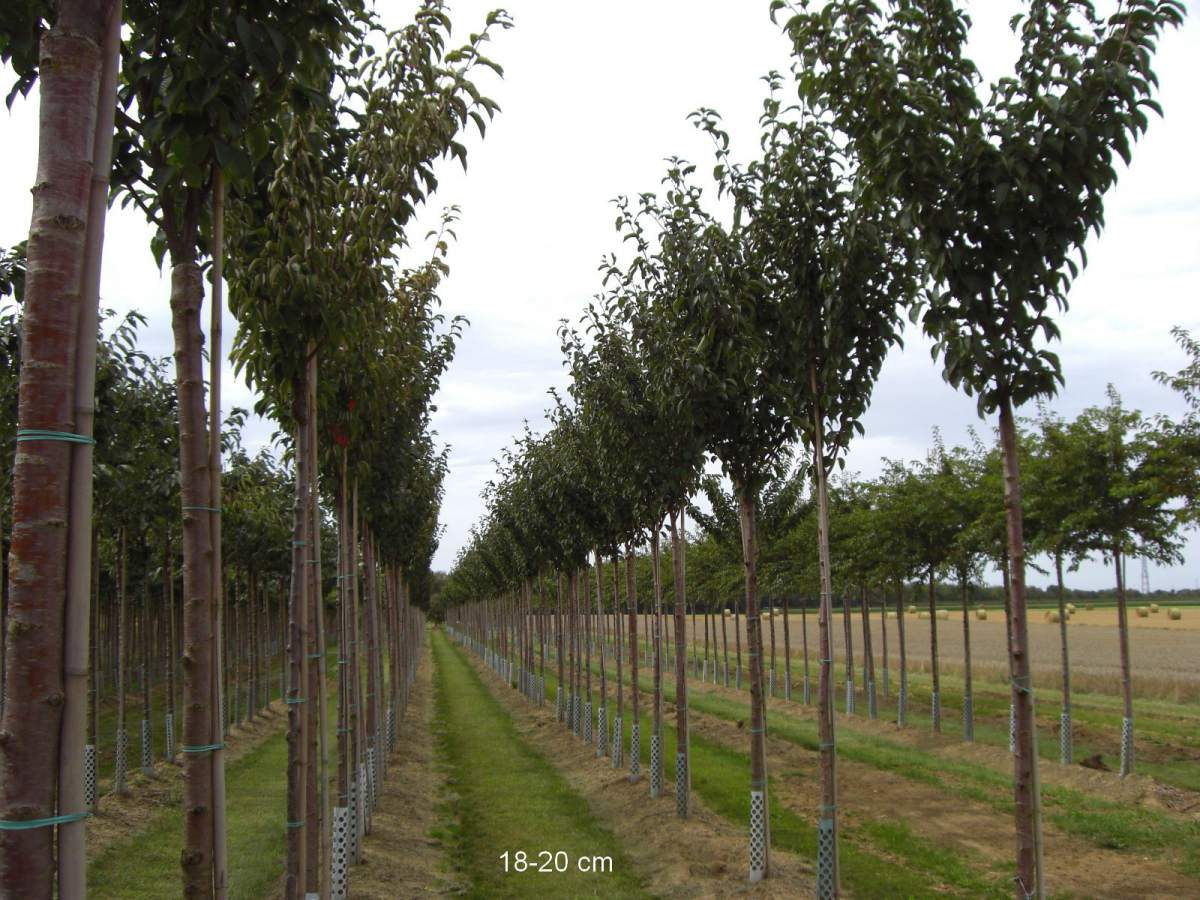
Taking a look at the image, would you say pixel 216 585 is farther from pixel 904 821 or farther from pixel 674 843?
pixel 904 821

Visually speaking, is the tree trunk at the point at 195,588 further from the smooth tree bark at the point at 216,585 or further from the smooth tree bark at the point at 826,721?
the smooth tree bark at the point at 826,721

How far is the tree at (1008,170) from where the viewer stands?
5.52 meters

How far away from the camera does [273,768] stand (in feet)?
55.4

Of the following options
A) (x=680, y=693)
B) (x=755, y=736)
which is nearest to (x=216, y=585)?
(x=755, y=736)

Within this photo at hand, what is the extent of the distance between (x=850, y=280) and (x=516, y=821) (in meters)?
8.39

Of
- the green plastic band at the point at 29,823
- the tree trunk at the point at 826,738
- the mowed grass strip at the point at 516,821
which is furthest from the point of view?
the mowed grass strip at the point at 516,821

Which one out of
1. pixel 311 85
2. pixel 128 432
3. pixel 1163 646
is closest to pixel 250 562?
pixel 128 432

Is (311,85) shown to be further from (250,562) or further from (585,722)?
(250,562)

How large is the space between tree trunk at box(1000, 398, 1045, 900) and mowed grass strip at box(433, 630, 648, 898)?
4611 millimetres

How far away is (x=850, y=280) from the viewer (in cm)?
812

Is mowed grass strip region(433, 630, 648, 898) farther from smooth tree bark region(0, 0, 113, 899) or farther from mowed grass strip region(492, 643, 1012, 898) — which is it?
smooth tree bark region(0, 0, 113, 899)

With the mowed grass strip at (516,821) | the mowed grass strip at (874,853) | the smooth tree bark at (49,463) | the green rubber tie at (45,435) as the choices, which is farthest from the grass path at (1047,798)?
the green rubber tie at (45,435)

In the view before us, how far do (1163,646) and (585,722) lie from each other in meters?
33.6

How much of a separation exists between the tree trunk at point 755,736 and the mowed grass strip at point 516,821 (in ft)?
3.92
